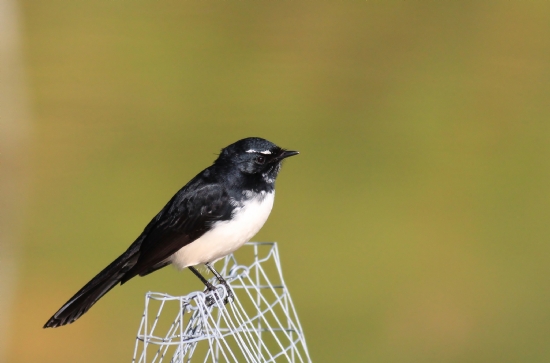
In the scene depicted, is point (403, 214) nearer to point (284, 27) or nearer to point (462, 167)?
point (462, 167)

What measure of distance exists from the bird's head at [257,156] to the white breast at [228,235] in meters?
0.14

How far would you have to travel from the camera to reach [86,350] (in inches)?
251

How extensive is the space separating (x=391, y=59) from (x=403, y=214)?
2863mm

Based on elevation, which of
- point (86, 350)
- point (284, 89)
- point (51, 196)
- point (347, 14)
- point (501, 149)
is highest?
point (347, 14)

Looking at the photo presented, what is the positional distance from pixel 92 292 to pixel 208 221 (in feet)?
2.11

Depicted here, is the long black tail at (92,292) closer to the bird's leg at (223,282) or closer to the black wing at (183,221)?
the black wing at (183,221)

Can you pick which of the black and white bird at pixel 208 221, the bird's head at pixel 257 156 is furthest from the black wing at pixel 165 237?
the bird's head at pixel 257 156

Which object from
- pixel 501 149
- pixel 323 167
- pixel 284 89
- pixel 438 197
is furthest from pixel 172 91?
pixel 501 149

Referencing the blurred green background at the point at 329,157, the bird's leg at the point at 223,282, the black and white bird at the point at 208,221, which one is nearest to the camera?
the bird's leg at the point at 223,282

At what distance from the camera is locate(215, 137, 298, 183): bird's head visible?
3.54 meters

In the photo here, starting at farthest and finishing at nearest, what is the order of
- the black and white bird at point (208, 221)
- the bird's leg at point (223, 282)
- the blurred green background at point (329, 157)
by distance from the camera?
1. the blurred green background at point (329, 157)
2. the black and white bird at point (208, 221)
3. the bird's leg at point (223, 282)

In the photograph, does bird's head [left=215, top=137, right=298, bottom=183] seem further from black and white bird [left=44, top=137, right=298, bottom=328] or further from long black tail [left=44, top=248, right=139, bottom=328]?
long black tail [left=44, top=248, right=139, bottom=328]

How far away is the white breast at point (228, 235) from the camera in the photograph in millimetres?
3389

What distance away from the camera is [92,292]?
11.0ft
